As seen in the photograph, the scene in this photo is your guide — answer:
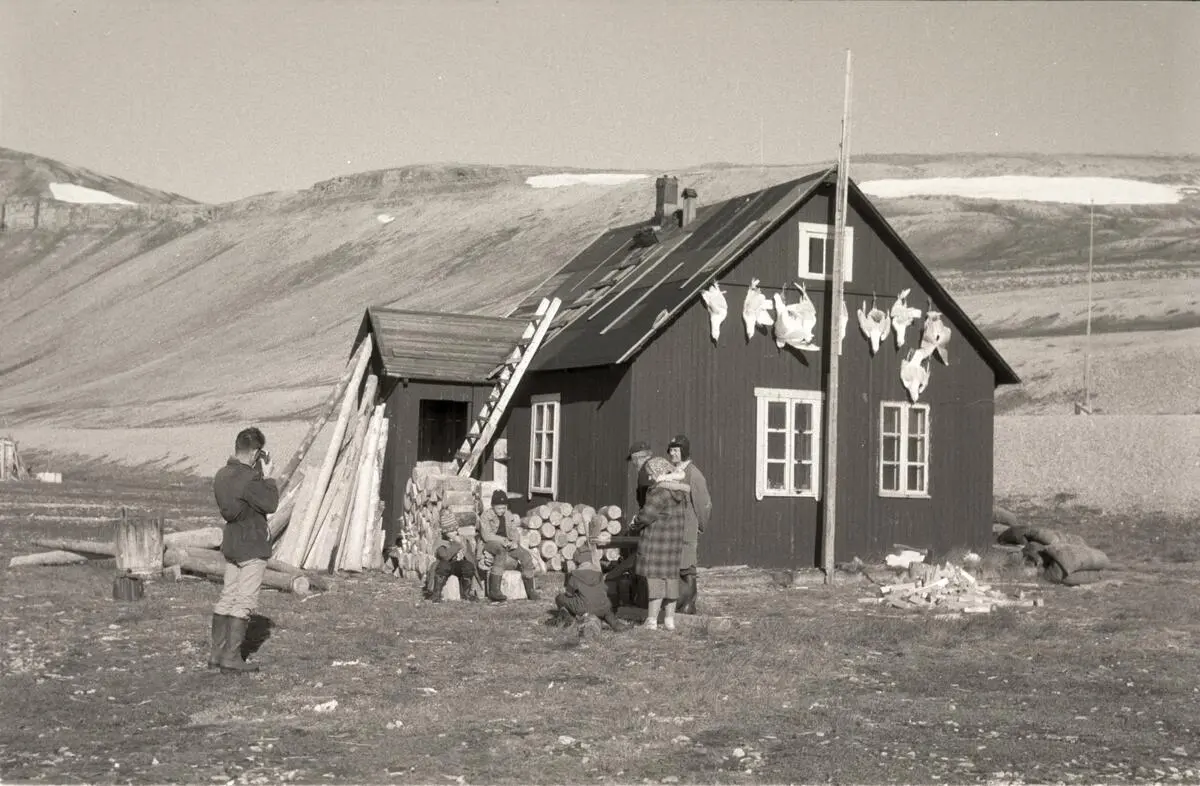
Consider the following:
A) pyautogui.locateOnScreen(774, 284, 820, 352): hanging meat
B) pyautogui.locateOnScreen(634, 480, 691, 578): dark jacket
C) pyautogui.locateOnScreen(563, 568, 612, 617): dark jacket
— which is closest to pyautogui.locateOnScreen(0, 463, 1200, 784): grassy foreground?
pyautogui.locateOnScreen(563, 568, 612, 617): dark jacket

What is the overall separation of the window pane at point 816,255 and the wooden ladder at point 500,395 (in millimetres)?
3944

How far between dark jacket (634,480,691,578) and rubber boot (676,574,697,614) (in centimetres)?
111

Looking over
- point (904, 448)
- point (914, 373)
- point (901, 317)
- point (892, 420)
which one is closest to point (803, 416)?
point (892, 420)

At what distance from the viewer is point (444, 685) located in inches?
431

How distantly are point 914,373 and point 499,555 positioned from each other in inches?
325

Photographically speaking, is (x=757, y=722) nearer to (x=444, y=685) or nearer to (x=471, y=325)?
(x=444, y=685)

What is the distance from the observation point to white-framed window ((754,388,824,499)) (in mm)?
21312

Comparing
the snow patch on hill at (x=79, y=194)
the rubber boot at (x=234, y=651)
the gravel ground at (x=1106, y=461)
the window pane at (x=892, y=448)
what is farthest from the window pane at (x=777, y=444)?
the snow patch on hill at (x=79, y=194)

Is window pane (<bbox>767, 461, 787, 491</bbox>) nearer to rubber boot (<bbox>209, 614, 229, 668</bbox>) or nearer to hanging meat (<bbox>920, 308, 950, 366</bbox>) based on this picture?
hanging meat (<bbox>920, 308, 950, 366</bbox>)

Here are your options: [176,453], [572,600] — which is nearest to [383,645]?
[572,600]

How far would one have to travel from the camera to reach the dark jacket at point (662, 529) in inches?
547

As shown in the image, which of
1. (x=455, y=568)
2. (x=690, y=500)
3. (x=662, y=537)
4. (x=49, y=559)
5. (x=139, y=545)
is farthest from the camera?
(x=49, y=559)

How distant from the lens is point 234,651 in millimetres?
11422

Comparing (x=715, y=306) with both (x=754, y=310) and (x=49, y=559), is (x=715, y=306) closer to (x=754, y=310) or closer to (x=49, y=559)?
(x=754, y=310)
